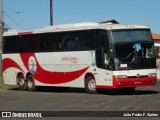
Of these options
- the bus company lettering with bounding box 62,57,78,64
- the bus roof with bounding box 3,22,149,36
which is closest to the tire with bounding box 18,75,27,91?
the bus roof with bounding box 3,22,149,36

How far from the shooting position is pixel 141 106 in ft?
59.3

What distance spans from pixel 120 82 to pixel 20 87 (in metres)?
9.49

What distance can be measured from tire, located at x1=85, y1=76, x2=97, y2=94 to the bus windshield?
2.74 m

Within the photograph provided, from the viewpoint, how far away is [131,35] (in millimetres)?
25250

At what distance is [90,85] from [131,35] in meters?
3.40

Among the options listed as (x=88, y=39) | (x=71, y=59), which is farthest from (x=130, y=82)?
(x=71, y=59)

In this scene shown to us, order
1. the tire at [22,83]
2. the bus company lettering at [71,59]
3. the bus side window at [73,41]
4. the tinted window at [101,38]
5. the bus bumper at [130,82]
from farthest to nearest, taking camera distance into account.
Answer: the tire at [22,83], the bus company lettering at [71,59], the bus side window at [73,41], the tinted window at [101,38], the bus bumper at [130,82]

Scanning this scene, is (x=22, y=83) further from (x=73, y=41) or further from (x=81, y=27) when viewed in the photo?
(x=81, y=27)

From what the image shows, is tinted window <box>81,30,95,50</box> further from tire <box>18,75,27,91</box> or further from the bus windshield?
tire <box>18,75,27,91</box>

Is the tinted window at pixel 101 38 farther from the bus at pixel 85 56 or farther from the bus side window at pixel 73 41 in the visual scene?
the bus side window at pixel 73 41

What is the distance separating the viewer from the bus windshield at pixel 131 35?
24.8 meters

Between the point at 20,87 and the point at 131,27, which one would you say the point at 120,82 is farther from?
the point at 20,87

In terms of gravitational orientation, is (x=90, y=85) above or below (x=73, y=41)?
below

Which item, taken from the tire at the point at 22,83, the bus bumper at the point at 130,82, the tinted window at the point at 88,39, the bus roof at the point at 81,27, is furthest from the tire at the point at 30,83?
the bus bumper at the point at 130,82
